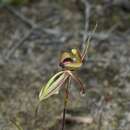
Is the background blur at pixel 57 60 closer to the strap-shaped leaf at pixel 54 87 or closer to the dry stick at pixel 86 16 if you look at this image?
the dry stick at pixel 86 16

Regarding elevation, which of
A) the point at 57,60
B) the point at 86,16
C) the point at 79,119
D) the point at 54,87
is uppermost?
the point at 86,16

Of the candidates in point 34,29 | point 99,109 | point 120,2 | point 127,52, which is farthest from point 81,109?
point 120,2

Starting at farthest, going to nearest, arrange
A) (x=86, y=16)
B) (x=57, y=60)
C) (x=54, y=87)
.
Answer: (x=86, y=16) < (x=57, y=60) < (x=54, y=87)

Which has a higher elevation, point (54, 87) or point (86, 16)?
point (86, 16)

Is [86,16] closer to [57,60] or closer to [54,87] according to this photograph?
[57,60]

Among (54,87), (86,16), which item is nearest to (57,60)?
(86,16)

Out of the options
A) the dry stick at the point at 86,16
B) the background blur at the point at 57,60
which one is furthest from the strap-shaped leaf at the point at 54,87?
the dry stick at the point at 86,16

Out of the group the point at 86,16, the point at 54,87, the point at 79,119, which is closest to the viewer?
the point at 54,87

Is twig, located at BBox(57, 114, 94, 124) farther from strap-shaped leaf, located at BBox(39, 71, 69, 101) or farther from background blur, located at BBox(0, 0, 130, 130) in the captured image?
strap-shaped leaf, located at BBox(39, 71, 69, 101)
